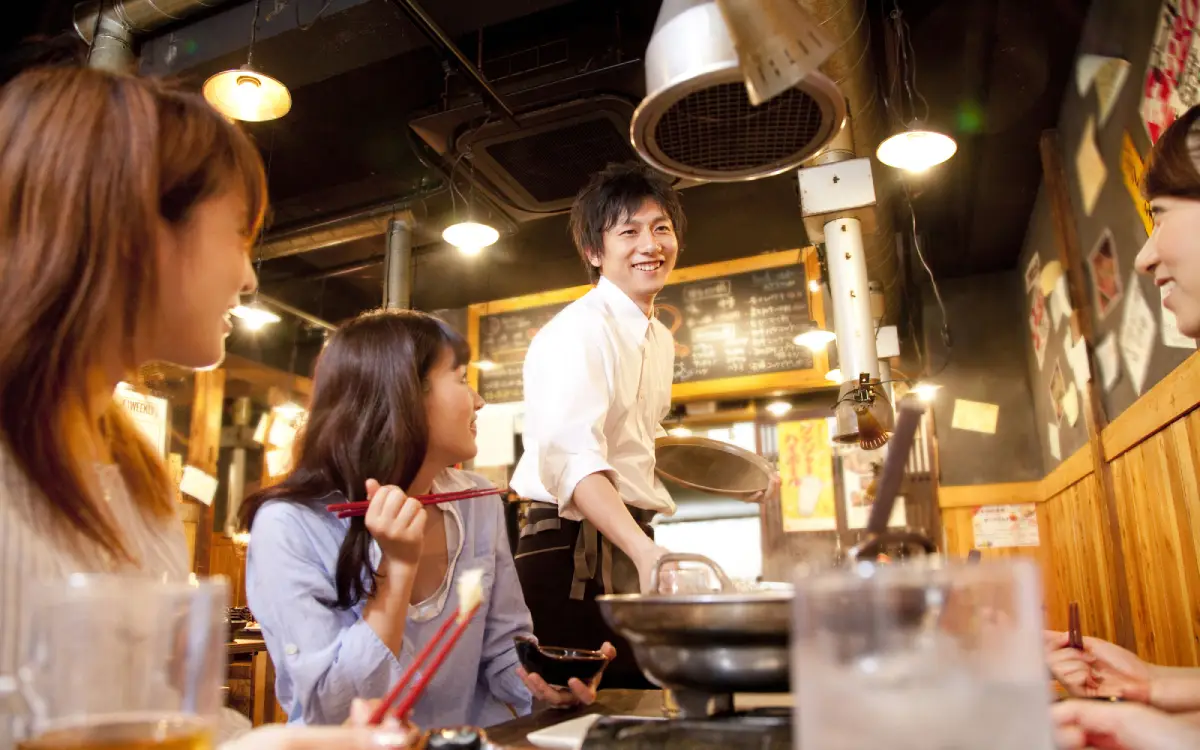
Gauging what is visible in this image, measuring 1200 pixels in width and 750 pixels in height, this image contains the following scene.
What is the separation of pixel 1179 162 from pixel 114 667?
6.99 ft

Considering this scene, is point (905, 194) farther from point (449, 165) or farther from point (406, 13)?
point (406, 13)

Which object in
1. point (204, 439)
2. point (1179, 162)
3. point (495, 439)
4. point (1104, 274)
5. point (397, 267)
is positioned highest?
point (397, 267)

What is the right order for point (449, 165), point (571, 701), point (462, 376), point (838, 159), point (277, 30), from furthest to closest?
point (449, 165) → point (277, 30) → point (838, 159) → point (462, 376) → point (571, 701)

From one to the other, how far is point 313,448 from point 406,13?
269cm

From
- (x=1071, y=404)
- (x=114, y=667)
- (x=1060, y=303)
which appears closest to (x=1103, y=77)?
(x=1060, y=303)

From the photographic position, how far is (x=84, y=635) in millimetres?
602

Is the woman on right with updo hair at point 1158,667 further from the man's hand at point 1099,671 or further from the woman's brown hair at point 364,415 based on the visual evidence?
the woman's brown hair at point 364,415

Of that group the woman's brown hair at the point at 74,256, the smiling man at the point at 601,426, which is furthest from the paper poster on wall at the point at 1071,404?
the woman's brown hair at the point at 74,256

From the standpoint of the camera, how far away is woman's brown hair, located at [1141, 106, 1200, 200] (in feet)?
5.85

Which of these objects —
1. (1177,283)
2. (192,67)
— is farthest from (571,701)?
(192,67)

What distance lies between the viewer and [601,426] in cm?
214

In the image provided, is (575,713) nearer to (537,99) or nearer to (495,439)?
(537,99)

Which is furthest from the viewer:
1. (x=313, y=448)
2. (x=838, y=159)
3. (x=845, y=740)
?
(x=838, y=159)

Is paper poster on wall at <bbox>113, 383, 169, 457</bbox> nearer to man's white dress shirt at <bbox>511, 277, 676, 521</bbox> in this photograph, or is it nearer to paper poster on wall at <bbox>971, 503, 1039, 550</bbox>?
man's white dress shirt at <bbox>511, 277, 676, 521</bbox>
